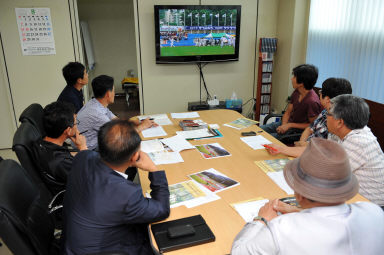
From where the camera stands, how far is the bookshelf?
4.66 meters

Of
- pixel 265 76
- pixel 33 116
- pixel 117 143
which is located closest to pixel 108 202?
pixel 117 143

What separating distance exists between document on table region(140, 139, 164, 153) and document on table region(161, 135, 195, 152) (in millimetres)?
Result: 59

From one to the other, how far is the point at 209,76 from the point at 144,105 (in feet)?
3.76

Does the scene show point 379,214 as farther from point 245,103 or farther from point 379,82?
point 245,103

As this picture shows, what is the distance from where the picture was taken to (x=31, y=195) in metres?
1.52

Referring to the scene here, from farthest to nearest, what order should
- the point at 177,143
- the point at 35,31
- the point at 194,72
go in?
the point at 194,72 < the point at 35,31 < the point at 177,143

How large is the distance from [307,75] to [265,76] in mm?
1869

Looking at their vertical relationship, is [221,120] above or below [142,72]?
below

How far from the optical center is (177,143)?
245cm

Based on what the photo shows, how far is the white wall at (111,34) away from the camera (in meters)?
6.48

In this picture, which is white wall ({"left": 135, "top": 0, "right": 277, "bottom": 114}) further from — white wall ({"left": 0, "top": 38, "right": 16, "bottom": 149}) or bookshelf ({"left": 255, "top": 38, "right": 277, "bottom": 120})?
white wall ({"left": 0, "top": 38, "right": 16, "bottom": 149})

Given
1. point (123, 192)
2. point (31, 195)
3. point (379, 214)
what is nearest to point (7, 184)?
point (31, 195)

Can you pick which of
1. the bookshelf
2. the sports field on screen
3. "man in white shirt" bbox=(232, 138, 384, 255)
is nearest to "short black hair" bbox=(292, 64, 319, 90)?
the bookshelf

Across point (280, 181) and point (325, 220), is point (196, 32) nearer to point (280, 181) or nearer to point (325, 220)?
point (280, 181)
